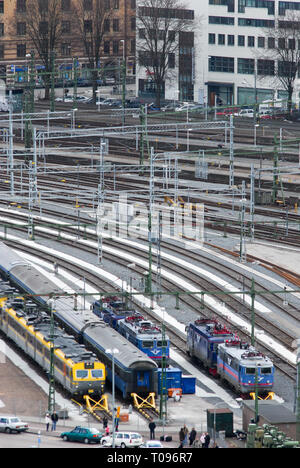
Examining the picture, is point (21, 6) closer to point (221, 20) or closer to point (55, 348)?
point (221, 20)

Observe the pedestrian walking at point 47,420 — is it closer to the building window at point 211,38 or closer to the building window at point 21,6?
the building window at point 211,38

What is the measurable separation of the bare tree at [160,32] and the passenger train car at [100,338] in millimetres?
53967

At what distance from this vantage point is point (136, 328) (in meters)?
51.5

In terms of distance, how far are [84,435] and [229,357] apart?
30.2 ft

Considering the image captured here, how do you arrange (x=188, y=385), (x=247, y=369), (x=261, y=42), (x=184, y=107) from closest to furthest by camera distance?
(x=247, y=369)
(x=188, y=385)
(x=184, y=107)
(x=261, y=42)

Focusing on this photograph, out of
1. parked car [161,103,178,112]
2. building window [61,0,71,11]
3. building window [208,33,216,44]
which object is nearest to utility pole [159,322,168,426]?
parked car [161,103,178,112]

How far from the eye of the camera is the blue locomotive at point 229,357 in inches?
1892

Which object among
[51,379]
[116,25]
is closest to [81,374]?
[51,379]

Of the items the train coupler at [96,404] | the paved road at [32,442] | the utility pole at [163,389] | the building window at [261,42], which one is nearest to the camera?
the paved road at [32,442]

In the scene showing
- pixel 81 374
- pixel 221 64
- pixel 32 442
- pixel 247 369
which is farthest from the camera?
pixel 221 64

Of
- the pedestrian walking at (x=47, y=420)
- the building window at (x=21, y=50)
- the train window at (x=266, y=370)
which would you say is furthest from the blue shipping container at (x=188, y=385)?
the building window at (x=21, y=50)

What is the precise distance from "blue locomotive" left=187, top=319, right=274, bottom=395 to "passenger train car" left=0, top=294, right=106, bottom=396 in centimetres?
550
